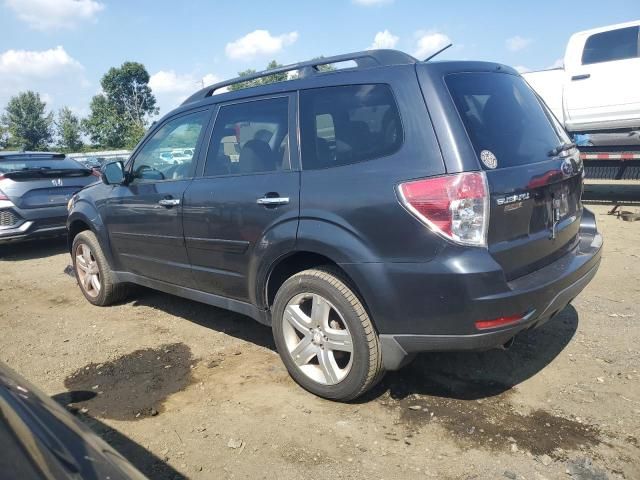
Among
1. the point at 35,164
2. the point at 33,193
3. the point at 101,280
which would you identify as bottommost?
the point at 101,280

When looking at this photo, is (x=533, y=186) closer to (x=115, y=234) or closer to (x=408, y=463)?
(x=408, y=463)

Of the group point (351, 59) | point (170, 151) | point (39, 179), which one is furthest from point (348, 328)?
point (39, 179)

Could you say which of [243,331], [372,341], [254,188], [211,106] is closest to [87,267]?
[243,331]

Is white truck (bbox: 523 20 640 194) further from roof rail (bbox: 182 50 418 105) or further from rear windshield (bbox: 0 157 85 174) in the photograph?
rear windshield (bbox: 0 157 85 174)

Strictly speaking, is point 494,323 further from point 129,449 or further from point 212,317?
point 212,317

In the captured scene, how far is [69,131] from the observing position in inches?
2876

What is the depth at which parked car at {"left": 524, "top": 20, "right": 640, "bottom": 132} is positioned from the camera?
807 cm

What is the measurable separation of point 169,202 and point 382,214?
1966 mm

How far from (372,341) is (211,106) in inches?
86.9

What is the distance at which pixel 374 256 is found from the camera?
8.85 ft

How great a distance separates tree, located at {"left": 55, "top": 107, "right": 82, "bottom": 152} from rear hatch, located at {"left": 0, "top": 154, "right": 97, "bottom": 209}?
2807 inches

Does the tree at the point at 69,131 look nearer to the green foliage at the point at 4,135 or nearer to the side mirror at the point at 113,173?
the green foliage at the point at 4,135

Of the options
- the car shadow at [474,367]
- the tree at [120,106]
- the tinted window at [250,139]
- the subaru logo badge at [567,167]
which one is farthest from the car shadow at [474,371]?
the tree at [120,106]

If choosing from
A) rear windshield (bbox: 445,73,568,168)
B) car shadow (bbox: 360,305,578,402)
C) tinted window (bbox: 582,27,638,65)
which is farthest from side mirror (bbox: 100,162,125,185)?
tinted window (bbox: 582,27,638,65)
